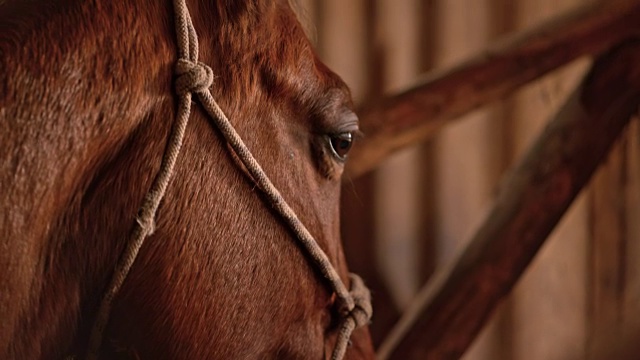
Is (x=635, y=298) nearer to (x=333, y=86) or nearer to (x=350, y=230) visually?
(x=333, y=86)

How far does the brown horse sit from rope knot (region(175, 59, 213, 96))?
1 cm

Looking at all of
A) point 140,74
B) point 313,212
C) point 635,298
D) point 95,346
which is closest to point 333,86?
point 313,212

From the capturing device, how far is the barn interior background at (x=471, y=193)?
2.39 meters

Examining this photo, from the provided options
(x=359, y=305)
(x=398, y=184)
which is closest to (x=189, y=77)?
(x=359, y=305)

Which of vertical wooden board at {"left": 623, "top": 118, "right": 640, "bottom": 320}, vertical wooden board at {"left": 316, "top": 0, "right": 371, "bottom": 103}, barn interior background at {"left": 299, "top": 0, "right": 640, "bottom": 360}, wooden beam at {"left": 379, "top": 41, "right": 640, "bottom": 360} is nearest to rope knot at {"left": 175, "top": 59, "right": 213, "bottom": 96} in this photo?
wooden beam at {"left": 379, "top": 41, "right": 640, "bottom": 360}

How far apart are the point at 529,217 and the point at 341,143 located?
0.62 metres

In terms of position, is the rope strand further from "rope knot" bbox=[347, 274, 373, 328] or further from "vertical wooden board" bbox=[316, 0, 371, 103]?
"vertical wooden board" bbox=[316, 0, 371, 103]

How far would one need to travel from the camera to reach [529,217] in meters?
1.60

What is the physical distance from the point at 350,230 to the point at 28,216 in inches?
80.7

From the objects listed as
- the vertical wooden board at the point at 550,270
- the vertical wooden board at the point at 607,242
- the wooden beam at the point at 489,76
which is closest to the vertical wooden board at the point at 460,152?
the vertical wooden board at the point at 550,270

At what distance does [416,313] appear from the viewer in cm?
164

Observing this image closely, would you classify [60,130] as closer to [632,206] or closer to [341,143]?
[341,143]

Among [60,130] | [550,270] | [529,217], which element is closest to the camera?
[60,130]

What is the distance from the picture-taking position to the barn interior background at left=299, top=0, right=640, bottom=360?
2393 millimetres
